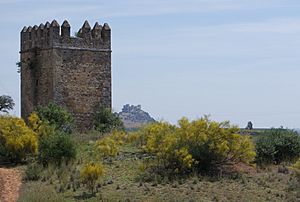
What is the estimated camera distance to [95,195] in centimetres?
2320

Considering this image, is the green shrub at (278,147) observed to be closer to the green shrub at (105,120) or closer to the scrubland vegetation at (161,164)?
the scrubland vegetation at (161,164)

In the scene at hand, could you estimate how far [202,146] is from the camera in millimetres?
26234

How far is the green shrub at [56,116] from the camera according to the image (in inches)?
1366

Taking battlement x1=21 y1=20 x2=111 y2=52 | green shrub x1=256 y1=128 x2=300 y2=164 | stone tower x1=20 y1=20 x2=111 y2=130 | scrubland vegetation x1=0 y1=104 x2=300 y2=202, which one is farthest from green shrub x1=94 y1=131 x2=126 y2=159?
battlement x1=21 y1=20 x2=111 y2=52

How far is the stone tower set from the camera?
123 feet

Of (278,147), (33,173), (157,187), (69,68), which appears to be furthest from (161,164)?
(69,68)

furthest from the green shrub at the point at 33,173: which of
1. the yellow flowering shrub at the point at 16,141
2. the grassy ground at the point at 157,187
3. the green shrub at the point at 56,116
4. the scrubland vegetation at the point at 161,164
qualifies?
the green shrub at the point at 56,116

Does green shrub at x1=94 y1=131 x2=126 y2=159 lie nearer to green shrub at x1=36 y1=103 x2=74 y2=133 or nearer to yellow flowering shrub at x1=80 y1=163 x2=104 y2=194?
yellow flowering shrub at x1=80 y1=163 x2=104 y2=194

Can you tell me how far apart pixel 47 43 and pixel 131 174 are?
13.9 metres

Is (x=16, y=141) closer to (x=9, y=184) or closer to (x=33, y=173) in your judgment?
(x=33, y=173)

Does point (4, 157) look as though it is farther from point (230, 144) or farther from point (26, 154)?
point (230, 144)

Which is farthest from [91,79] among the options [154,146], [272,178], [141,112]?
[141,112]

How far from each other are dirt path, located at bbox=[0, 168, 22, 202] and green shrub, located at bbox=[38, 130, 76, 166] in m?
1.28

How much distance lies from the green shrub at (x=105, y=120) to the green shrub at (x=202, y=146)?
11.3 metres
